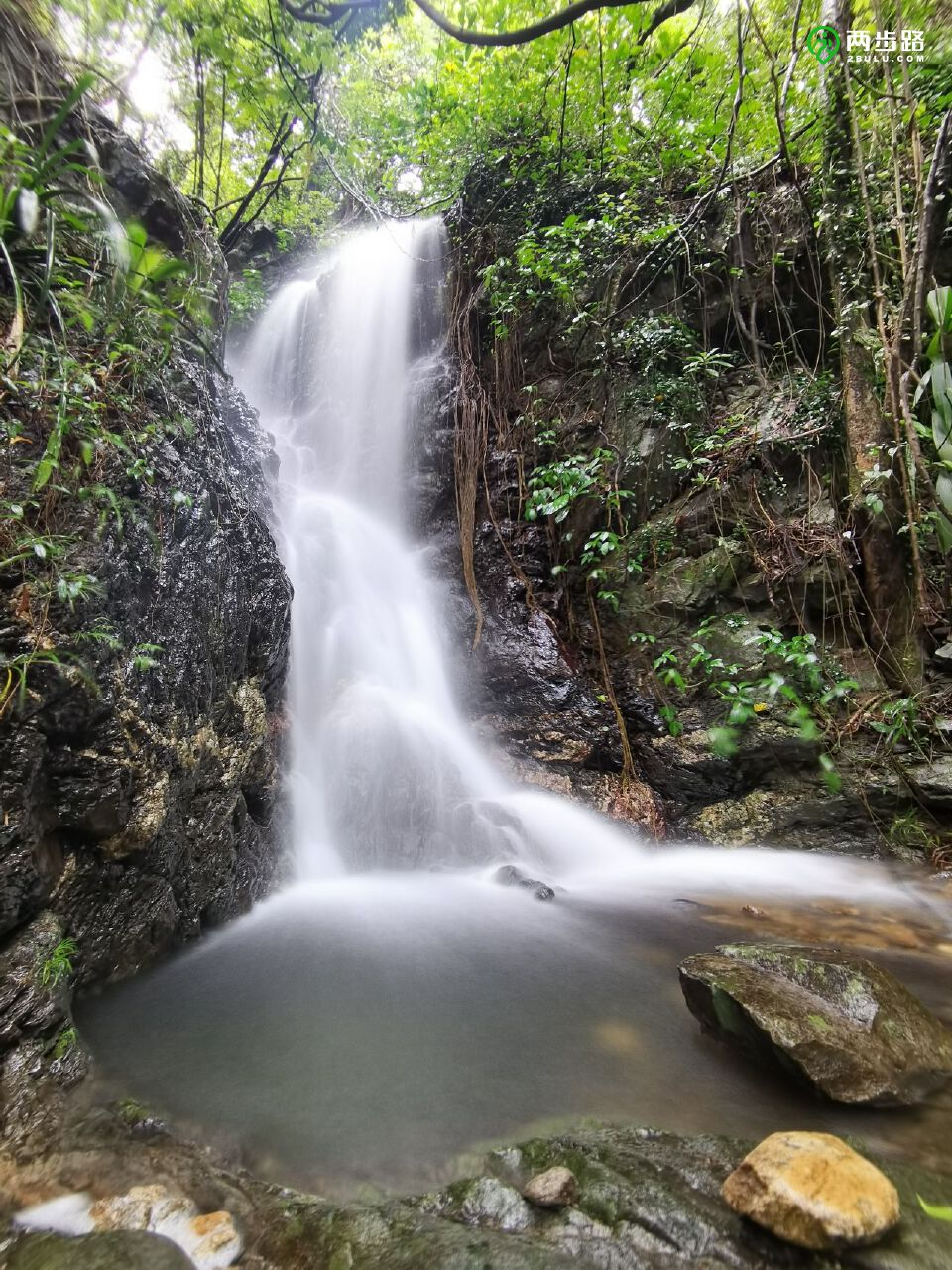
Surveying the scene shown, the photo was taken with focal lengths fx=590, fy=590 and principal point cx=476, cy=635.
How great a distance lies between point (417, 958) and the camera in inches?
122

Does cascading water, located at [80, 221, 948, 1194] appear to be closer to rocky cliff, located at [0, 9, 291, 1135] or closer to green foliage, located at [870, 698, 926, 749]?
rocky cliff, located at [0, 9, 291, 1135]

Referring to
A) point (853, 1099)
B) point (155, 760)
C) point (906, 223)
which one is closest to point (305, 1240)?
point (853, 1099)

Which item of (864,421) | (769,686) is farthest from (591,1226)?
(864,421)

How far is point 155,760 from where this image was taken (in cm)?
304

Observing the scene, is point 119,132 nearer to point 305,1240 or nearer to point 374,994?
point 374,994

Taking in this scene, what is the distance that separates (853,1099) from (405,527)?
7.68 metres

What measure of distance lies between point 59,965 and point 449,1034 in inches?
62.0

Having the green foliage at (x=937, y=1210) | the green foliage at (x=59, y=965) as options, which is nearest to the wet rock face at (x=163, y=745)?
the green foliage at (x=59, y=965)

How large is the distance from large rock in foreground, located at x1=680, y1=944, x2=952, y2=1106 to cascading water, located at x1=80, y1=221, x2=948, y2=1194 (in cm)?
9

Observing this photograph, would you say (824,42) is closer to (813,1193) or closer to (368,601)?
(368,601)

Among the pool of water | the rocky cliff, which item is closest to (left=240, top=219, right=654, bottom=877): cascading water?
the rocky cliff

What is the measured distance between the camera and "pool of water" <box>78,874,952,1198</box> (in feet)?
6.09

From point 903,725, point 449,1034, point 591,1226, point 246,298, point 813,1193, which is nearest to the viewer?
point 813,1193

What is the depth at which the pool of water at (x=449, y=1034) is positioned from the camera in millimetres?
1855
